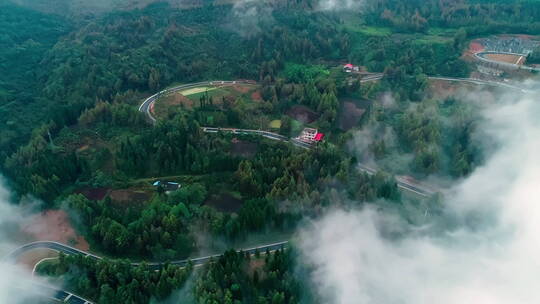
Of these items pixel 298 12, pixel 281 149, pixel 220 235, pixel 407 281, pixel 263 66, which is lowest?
pixel 407 281

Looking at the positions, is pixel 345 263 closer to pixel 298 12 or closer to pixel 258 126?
pixel 258 126

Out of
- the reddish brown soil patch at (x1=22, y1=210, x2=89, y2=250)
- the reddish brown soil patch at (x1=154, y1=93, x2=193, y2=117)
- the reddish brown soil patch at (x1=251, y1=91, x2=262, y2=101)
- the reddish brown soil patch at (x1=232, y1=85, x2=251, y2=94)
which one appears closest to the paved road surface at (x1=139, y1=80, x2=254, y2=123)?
the reddish brown soil patch at (x1=154, y1=93, x2=193, y2=117)

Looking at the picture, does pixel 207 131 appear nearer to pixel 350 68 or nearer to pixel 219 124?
pixel 219 124

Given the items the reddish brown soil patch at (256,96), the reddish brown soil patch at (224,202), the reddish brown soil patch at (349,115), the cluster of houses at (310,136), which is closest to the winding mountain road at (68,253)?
the reddish brown soil patch at (224,202)

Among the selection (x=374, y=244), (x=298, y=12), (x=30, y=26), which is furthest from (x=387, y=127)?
(x=30, y=26)

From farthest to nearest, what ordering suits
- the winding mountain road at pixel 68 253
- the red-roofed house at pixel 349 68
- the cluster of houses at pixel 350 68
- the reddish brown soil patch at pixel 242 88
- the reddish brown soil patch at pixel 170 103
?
the red-roofed house at pixel 349 68
the cluster of houses at pixel 350 68
the reddish brown soil patch at pixel 242 88
the reddish brown soil patch at pixel 170 103
the winding mountain road at pixel 68 253

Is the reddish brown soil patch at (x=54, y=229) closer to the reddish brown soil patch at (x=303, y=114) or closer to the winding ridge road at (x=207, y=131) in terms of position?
the winding ridge road at (x=207, y=131)
